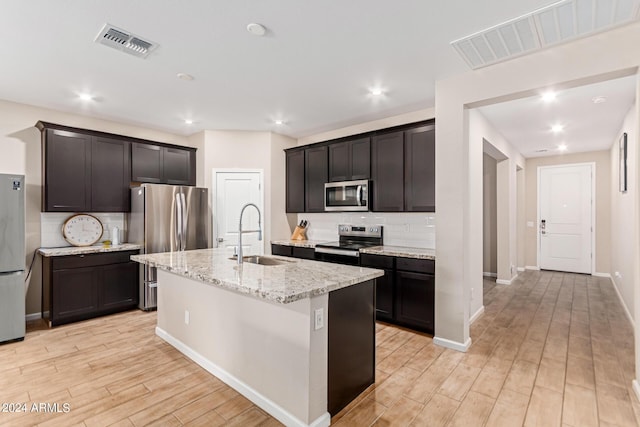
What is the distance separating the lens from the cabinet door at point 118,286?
13.4 feet

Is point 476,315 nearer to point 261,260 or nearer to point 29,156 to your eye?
point 261,260

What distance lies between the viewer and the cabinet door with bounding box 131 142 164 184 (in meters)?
4.60

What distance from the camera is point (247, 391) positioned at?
2299 mm

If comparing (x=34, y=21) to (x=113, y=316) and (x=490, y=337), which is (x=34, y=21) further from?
(x=490, y=337)

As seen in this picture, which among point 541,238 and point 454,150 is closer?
point 454,150

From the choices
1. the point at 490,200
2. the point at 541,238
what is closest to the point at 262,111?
the point at 490,200

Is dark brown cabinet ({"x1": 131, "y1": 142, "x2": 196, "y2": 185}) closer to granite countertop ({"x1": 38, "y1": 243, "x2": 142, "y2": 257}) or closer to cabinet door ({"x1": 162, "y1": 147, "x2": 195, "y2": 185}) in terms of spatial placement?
cabinet door ({"x1": 162, "y1": 147, "x2": 195, "y2": 185})

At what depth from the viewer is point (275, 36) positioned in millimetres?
2434

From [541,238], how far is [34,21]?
28.7 ft

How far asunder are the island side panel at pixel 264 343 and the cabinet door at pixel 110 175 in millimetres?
2203

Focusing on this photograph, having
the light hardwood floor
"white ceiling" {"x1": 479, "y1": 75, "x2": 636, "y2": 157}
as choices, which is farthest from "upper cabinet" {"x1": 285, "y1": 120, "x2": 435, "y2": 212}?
the light hardwood floor

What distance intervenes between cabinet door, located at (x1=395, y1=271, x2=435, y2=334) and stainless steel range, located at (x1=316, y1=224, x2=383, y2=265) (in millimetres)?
687

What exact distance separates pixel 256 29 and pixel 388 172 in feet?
7.99

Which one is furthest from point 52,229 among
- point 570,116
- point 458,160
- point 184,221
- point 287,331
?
point 570,116
